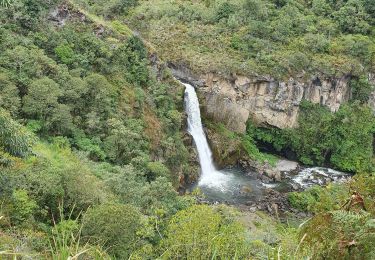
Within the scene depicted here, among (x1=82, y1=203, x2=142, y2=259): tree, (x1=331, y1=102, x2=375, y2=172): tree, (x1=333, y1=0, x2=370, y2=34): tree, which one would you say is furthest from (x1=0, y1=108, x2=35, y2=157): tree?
(x1=333, y1=0, x2=370, y2=34): tree

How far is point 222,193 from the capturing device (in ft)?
91.8

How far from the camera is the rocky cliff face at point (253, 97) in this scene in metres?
34.9

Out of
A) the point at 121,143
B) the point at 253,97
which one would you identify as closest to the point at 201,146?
the point at 253,97

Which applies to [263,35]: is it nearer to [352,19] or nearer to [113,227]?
[352,19]

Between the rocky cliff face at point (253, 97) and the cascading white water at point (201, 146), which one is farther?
the rocky cliff face at point (253, 97)

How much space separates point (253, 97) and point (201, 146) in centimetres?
769

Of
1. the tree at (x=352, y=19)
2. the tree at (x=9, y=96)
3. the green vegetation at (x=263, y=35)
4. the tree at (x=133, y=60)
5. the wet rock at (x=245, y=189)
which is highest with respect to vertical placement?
the tree at (x=352, y=19)

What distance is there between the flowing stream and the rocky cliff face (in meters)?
2.10

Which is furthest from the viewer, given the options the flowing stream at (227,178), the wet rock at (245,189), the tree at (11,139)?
the wet rock at (245,189)

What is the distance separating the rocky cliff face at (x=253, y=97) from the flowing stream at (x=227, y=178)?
210cm

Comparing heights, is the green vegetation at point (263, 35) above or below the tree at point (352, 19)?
below

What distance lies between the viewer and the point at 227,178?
99.7 ft

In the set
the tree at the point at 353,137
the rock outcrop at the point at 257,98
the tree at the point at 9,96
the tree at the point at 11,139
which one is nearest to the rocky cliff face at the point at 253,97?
the rock outcrop at the point at 257,98

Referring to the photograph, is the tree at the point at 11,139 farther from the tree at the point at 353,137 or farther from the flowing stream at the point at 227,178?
the tree at the point at 353,137
